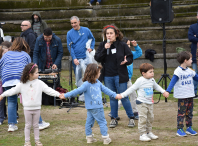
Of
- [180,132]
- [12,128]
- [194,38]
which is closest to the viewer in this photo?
[180,132]

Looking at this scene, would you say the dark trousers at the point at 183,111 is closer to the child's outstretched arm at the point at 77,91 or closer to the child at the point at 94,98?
the child at the point at 94,98

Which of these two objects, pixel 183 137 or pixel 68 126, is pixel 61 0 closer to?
pixel 68 126

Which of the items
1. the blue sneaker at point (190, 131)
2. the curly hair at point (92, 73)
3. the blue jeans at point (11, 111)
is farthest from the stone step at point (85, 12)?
the curly hair at point (92, 73)

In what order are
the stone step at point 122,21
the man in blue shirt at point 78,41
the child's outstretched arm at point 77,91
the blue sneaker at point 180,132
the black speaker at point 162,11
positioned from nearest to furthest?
the child's outstretched arm at point 77,91 → the blue sneaker at point 180,132 → the man in blue shirt at point 78,41 → the black speaker at point 162,11 → the stone step at point 122,21

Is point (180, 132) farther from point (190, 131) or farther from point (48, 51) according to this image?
point (48, 51)

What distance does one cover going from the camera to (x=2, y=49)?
643 cm

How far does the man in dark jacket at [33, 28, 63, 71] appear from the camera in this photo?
7812mm

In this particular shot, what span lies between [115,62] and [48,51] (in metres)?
2.60

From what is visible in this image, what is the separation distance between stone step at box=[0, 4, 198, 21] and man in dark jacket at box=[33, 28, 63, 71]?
21.5 feet

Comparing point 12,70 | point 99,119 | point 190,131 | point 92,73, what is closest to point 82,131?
point 99,119

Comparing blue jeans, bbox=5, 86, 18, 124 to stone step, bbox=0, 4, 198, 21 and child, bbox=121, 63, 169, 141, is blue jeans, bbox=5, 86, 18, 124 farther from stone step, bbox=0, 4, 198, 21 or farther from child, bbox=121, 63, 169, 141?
stone step, bbox=0, 4, 198, 21

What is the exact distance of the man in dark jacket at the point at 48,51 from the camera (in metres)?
7.81

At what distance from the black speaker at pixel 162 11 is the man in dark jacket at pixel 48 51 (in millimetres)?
2584

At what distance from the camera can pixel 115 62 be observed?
5.82 metres
